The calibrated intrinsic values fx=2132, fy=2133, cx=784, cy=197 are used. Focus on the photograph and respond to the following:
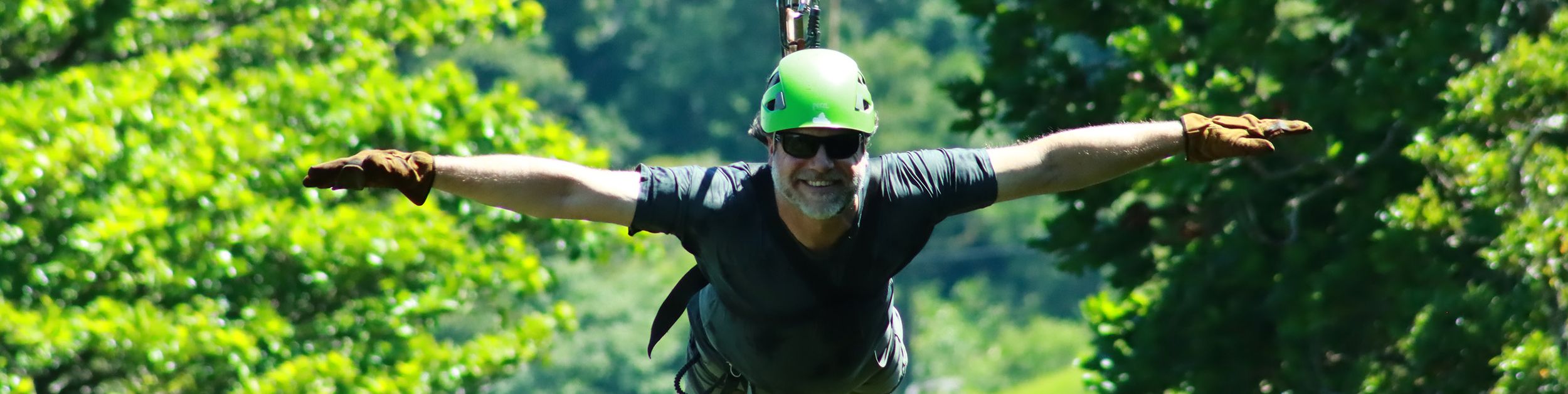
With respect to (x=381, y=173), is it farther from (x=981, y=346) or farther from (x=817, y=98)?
(x=981, y=346)

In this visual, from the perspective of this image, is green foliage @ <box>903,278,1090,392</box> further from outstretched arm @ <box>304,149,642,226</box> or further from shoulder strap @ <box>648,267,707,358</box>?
outstretched arm @ <box>304,149,642,226</box>

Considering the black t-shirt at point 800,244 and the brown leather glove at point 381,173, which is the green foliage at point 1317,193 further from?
the brown leather glove at point 381,173

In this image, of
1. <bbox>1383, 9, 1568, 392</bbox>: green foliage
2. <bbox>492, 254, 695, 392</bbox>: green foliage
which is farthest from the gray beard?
<bbox>492, 254, 695, 392</bbox>: green foliage

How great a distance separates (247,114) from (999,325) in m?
49.3

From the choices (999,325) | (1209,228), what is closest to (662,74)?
(999,325)

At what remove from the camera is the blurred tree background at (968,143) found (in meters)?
10.8

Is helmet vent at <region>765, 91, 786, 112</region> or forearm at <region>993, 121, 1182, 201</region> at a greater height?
forearm at <region>993, 121, 1182, 201</region>

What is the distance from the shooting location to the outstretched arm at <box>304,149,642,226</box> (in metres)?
5.88

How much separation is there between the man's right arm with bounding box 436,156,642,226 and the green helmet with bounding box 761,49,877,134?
0.48 m

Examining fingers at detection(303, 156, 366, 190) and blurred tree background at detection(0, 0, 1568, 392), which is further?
blurred tree background at detection(0, 0, 1568, 392)

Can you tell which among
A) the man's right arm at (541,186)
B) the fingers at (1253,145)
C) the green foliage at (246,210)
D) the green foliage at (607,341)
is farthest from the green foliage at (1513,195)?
the green foliage at (607,341)

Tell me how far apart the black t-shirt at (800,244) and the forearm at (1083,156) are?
0.25 feet

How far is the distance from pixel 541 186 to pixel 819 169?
0.84 meters

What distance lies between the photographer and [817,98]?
20.9ft
